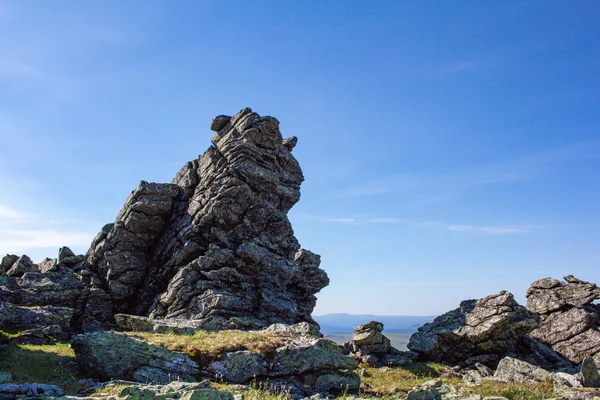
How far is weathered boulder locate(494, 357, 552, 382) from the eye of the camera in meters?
29.5

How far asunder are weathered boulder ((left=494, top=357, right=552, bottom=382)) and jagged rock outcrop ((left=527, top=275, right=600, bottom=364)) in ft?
43.5

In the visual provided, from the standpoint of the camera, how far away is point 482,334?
40969 millimetres

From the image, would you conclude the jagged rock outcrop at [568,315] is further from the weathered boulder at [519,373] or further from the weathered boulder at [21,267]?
the weathered boulder at [21,267]

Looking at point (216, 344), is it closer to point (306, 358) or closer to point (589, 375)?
point (306, 358)

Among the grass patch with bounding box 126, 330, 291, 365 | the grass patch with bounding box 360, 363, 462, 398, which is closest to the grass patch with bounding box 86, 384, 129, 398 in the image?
the grass patch with bounding box 126, 330, 291, 365

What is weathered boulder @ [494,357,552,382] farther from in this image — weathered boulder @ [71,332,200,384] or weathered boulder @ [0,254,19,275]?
weathered boulder @ [0,254,19,275]

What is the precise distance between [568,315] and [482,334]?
537 inches

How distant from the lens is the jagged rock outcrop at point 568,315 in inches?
1651

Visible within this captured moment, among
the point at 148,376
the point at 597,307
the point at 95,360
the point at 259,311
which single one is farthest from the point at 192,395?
the point at 597,307

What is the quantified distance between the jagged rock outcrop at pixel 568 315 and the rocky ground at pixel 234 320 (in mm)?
167

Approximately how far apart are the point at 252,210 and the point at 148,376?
35.1 meters

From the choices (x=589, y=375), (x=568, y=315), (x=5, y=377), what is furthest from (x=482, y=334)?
(x=5, y=377)

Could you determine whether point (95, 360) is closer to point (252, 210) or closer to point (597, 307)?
point (252, 210)

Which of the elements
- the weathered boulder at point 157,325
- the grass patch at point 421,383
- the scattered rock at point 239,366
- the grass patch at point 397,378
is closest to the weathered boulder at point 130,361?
the scattered rock at point 239,366
